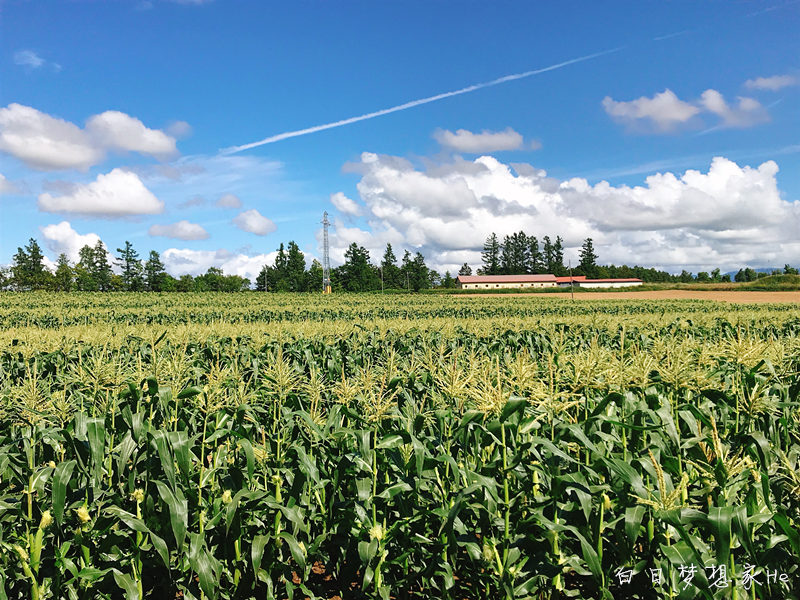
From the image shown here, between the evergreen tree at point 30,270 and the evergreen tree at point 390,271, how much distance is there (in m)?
78.6

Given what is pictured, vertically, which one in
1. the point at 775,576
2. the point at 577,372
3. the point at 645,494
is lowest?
the point at 775,576

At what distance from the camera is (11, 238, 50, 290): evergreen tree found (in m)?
102

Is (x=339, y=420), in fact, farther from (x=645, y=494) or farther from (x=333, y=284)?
(x=333, y=284)

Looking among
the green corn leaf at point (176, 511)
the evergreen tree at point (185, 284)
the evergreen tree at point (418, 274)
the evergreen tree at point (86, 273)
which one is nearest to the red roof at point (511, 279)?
the evergreen tree at point (418, 274)

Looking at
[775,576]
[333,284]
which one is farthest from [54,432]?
[333,284]

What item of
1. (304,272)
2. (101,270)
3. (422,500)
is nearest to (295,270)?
(304,272)

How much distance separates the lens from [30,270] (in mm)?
108188

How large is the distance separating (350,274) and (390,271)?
14361 millimetres

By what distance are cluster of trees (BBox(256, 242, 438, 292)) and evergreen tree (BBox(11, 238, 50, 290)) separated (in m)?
49.3

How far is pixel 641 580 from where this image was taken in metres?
3.65

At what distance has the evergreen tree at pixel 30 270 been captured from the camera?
102m

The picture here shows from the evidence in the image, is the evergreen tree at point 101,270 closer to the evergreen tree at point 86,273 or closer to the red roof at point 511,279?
the evergreen tree at point 86,273

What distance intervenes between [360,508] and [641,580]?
88.9 inches

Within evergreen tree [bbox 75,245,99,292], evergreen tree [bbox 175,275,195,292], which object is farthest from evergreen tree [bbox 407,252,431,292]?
evergreen tree [bbox 75,245,99,292]
